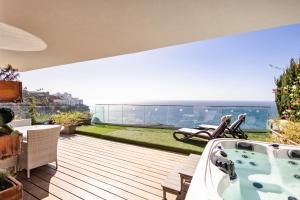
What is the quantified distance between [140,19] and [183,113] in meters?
6.19

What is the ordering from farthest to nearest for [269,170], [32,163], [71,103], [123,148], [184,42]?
1. [71,103]
2. [123,148]
3. [32,163]
4. [269,170]
5. [184,42]

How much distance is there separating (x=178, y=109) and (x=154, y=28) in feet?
19.7

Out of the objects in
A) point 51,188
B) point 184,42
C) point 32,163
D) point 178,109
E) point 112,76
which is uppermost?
point 112,76

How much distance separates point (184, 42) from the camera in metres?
2.66

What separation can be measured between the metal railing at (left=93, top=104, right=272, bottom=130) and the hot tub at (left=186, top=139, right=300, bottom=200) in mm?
4066

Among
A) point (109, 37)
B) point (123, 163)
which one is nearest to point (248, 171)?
point (123, 163)

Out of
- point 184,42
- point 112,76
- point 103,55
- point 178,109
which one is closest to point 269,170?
point 184,42

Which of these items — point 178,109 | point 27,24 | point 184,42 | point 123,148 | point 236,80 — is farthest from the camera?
point 236,80

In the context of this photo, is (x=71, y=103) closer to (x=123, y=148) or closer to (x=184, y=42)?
(x=123, y=148)

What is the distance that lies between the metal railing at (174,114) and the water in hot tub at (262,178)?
4.07 m

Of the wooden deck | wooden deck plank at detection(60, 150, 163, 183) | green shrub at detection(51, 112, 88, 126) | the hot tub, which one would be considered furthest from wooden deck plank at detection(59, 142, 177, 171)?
green shrub at detection(51, 112, 88, 126)

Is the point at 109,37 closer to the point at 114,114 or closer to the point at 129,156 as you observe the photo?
the point at 129,156

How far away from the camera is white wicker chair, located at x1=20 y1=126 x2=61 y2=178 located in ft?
Answer: 10.7

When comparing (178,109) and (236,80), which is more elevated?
(236,80)
